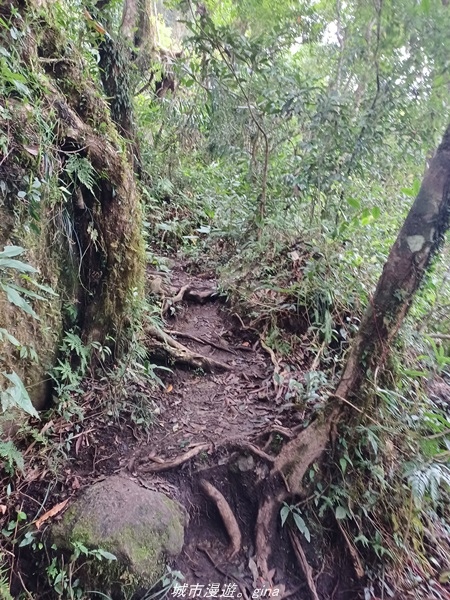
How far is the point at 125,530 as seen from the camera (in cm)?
239

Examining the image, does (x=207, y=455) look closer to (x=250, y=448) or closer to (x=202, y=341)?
(x=250, y=448)

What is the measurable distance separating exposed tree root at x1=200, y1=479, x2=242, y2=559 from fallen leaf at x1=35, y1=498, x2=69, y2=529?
917mm

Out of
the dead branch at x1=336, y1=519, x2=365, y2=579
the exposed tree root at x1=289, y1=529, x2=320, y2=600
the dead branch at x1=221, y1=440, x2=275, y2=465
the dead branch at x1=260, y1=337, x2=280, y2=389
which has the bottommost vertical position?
the exposed tree root at x1=289, y1=529, x2=320, y2=600

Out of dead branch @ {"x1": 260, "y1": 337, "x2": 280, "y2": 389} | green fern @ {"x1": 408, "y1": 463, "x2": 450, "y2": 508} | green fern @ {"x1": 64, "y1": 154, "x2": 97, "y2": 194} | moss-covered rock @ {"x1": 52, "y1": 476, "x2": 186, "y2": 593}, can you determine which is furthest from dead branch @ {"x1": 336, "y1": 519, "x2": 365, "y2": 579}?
green fern @ {"x1": 64, "y1": 154, "x2": 97, "y2": 194}

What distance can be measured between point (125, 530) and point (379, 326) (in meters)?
2.02

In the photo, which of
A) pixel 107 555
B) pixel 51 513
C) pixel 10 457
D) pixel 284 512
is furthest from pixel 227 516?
pixel 10 457

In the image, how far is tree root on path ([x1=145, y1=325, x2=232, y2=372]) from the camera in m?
3.80

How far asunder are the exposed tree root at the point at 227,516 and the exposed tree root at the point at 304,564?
36cm

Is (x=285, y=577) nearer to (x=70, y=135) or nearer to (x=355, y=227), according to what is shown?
(x=70, y=135)

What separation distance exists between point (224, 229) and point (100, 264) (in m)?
2.90

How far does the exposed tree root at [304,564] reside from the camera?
100 inches

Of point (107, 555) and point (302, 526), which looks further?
point (302, 526)

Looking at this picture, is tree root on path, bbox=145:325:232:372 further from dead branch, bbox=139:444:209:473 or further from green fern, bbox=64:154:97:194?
green fern, bbox=64:154:97:194

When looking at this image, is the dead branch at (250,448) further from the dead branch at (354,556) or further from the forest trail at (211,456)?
the dead branch at (354,556)
